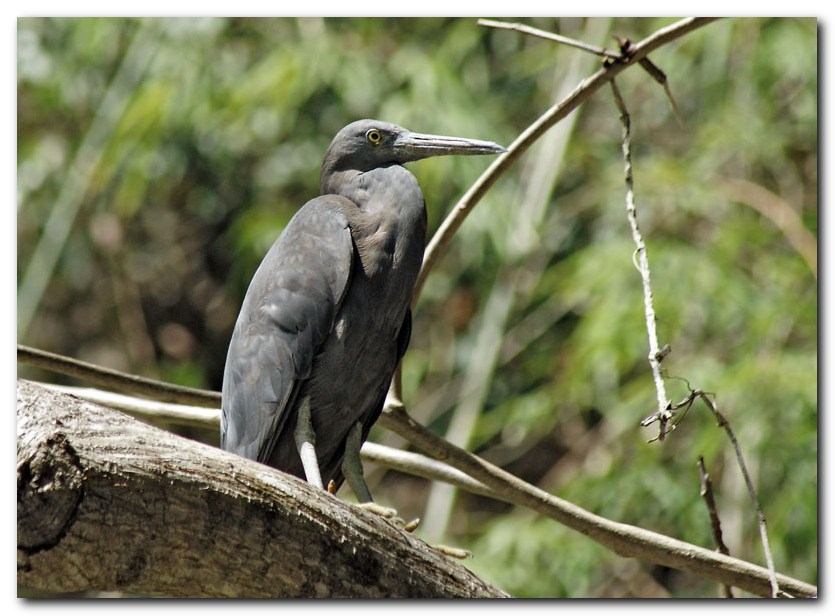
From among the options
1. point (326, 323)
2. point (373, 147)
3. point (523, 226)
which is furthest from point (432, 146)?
point (523, 226)

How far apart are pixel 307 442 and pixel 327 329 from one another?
0.77ft

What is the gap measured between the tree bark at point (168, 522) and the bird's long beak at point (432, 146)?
890 mm

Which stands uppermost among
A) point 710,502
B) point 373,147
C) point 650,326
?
point 373,147

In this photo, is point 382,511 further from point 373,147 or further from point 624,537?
point 373,147

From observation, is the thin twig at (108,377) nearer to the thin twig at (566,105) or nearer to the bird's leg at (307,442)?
the bird's leg at (307,442)

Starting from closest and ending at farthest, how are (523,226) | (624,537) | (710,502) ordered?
(710,502) → (624,537) → (523,226)

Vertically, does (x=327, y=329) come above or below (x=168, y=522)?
above

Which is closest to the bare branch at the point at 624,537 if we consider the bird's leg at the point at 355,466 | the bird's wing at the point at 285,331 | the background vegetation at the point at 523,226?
the bird's leg at the point at 355,466

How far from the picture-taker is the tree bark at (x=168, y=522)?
1.34 metres

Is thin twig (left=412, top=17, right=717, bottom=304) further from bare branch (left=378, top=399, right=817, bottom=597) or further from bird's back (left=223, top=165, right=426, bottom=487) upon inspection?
bare branch (left=378, top=399, right=817, bottom=597)

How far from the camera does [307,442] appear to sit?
2066 mm

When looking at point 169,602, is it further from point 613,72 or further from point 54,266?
point 54,266

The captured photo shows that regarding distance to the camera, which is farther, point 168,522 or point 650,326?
point 650,326
